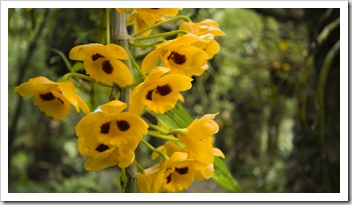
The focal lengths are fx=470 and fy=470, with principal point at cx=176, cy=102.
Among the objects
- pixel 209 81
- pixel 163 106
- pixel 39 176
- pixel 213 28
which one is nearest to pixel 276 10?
pixel 209 81

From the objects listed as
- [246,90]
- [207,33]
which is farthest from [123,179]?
[246,90]

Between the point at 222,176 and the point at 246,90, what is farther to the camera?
the point at 246,90

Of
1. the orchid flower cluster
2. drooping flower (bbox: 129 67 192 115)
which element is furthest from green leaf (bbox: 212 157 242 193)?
drooping flower (bbox: 129 67 192 115)

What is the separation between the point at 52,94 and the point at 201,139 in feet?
0.90

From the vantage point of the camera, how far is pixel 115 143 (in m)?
0.74

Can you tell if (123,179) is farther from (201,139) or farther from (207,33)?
(207,33)

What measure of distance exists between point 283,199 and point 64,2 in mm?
731

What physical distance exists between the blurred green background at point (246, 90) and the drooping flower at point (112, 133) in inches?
13.9

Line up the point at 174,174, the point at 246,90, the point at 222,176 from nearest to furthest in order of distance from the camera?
the point at 174,174, the point at 222,176, the point at 246,90

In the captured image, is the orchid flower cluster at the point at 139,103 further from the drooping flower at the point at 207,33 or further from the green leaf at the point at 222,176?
the green leaf at the point at 222,176

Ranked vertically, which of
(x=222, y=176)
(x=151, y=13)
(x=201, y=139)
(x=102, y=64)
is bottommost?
(x=222, y=176)

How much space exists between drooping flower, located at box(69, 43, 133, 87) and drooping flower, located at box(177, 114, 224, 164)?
139 millimetres

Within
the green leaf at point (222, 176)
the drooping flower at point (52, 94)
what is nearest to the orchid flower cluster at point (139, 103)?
the drooping flower at point (52, 94)

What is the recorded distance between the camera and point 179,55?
0.80m
